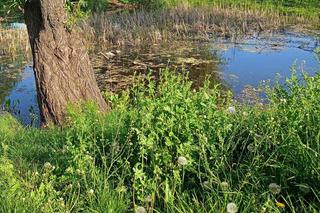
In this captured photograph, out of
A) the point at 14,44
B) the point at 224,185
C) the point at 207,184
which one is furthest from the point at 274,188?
the point at 14,44

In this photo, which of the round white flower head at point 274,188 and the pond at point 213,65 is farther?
the pond at point 213,65

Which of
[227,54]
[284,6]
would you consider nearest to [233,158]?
[227,54]

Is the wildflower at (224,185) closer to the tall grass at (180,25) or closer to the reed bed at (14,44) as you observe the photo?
the reed bed at (14,44)

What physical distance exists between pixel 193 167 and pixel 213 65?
10.7 meters

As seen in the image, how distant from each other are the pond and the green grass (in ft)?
21.6

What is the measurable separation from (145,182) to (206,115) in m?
0.92

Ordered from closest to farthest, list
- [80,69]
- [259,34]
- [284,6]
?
[80,69] → [259,34] → [284,6]

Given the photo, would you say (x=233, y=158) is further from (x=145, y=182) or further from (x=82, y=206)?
(x=82, y=206)

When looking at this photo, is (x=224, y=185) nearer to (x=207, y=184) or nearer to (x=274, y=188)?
(x=207, y=184)

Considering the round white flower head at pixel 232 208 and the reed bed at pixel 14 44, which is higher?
the round white flower head at pixel 232 208

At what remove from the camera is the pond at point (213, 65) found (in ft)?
41.1

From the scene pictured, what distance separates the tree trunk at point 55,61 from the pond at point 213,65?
257 cm

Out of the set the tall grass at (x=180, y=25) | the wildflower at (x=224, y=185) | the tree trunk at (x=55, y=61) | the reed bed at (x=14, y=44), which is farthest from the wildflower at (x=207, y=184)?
the tall grass at (x=180, y=25)

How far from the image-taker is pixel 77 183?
4.02 metres
